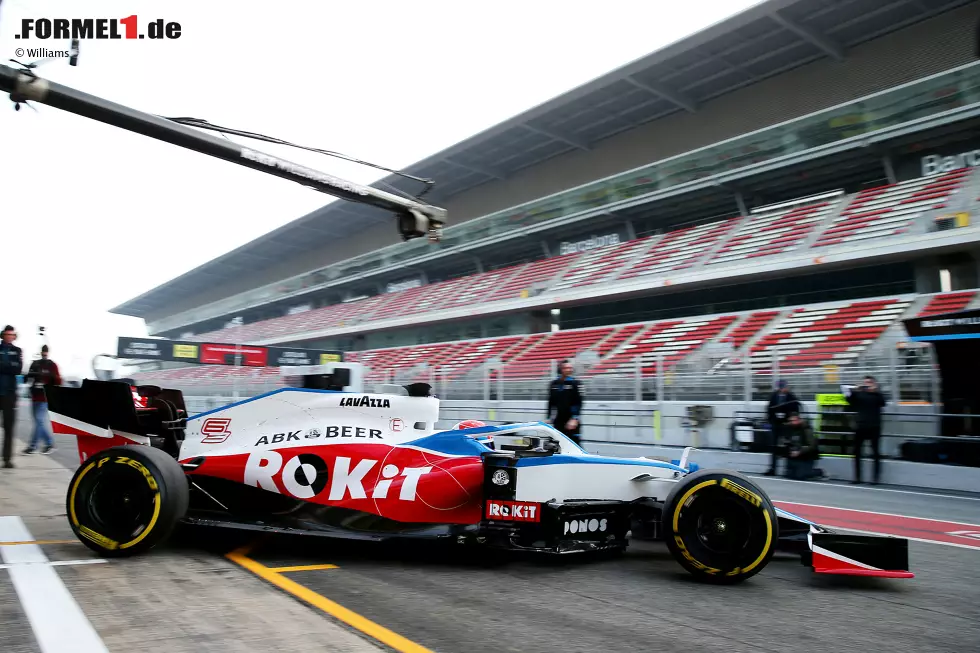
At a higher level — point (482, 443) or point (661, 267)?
point (661, 267)

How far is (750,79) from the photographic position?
23656mm

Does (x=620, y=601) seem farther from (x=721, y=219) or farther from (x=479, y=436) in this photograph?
(x=721, y=219)

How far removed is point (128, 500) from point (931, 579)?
15.7 feet

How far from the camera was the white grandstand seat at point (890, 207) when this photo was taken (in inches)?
693

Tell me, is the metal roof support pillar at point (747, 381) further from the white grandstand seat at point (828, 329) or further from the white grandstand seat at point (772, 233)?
the white grandstand seat at point (772, 233)

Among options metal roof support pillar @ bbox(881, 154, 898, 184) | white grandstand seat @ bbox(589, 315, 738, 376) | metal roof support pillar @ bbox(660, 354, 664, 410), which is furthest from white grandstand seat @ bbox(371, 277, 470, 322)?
metal roof support pillar @ bbox(660, 354, 664, 410)

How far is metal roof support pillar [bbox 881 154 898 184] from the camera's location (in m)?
Answer: 19.6

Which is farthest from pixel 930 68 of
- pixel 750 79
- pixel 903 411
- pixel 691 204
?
pixel 903 411

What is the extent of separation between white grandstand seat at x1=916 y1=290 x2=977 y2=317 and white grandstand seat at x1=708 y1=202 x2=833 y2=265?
12.5 feet

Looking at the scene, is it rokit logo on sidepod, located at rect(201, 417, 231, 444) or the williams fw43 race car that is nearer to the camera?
the williams fw43 race car

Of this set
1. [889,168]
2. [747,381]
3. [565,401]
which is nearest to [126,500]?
[565,401]

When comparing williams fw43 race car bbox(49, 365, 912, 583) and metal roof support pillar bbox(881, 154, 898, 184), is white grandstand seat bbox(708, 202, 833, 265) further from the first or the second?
williams fw43 race car bbox(49, 365, 912, 583)

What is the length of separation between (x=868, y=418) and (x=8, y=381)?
36.6 ft

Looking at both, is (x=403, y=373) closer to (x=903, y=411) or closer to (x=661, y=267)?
(x=661, y=267)
